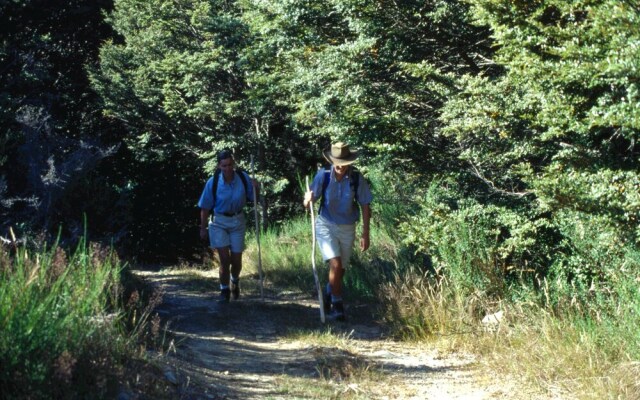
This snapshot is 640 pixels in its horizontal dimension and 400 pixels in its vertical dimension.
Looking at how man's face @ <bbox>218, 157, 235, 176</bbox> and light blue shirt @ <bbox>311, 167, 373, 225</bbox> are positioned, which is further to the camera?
man's face @ <bbox>218, 157, 235, 176</bbox>

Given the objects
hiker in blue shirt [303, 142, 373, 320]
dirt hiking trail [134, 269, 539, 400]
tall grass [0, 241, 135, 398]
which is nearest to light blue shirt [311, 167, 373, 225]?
hiker in blue shirt [303, 142, 373, 320]

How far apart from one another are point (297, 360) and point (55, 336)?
3.04 m

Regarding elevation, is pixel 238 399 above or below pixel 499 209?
below

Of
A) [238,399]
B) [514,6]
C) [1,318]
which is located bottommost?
[238,399]

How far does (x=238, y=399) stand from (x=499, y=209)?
3356 mm

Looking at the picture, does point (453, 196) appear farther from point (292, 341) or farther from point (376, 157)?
point (292, 341)

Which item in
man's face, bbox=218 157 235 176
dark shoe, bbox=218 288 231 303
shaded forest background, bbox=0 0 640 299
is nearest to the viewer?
shaded forest background, bbox=0 0 640 299

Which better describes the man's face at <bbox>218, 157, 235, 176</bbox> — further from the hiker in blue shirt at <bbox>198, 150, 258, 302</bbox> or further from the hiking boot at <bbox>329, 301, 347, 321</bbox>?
the hiking boot at <bbox>329, 301, 347, 321</bbox>

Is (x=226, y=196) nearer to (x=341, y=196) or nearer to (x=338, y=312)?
(x=341, y=196)

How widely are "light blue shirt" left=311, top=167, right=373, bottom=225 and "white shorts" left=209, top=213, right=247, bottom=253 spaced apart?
4.27ft

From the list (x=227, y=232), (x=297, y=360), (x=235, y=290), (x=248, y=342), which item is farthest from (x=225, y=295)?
(x=297, y=360)

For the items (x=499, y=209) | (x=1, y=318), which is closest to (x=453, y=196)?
(x=499, y=209)

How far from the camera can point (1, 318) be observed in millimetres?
5094

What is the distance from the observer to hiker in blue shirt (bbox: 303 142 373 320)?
9.52 meters
